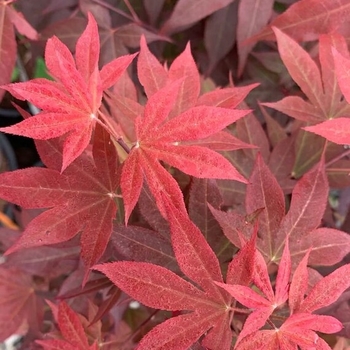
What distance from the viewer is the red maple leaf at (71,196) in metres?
0.42

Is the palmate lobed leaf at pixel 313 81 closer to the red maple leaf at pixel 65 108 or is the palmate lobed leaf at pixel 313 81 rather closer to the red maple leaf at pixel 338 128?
the red maple leaf at pixel 338 128

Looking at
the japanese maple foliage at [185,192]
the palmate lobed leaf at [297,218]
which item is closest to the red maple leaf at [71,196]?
the japanese maple foliage at [185,192]

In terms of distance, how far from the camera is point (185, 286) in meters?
0.39

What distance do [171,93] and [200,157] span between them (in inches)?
2.1

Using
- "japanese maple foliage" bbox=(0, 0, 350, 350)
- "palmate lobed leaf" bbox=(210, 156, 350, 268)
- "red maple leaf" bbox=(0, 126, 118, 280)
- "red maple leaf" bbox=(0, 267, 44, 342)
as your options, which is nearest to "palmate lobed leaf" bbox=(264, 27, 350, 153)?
"japanese maple foliage" bbox=(0, 0, 350, 350)

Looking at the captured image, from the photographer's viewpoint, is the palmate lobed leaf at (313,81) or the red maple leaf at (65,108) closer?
the red maple leaf at (65,108)

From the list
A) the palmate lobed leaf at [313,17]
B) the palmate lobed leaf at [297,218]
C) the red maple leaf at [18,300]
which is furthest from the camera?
the red maple leaf at [18,300]

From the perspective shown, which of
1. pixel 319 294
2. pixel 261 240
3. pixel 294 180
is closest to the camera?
pixel 319 294

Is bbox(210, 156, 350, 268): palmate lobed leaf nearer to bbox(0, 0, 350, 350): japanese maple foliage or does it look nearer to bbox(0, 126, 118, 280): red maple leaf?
bbox(0, 0, 350, 350): japanese maple foliage

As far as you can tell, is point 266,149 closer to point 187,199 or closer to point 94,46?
point 187,199

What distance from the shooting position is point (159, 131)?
1.29 feet

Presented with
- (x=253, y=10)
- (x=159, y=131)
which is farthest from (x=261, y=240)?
(x=253, y=10)

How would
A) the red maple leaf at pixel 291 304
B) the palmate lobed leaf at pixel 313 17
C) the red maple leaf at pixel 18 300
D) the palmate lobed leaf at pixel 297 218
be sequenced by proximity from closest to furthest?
the red maple leaf at pixel 291 304, the palmate lobed leaf at pixel 297 218, the palmate lobed leaf at pixel 313 17, the red maple leaf at pixel 18 300

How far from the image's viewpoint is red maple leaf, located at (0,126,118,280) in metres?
0.42
